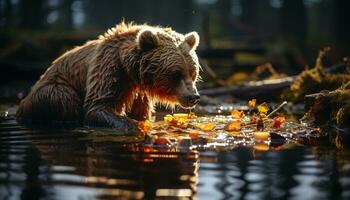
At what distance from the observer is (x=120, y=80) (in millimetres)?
7887

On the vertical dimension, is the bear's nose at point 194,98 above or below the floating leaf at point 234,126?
above

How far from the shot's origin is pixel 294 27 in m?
29.0

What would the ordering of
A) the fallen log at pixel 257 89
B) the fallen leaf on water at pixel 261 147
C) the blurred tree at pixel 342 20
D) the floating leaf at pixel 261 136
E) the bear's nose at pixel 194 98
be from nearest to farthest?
the fallen leaf on water at pixel 261 147 < the floating leaf at pixel 261 136 < the bear's nose at pixel 194 98 < the fallen log at pixel 257 89 < the blurred tree at pixel 342 20

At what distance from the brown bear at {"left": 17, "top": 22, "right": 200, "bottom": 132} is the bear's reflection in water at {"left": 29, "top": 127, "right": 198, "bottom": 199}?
1.26 m

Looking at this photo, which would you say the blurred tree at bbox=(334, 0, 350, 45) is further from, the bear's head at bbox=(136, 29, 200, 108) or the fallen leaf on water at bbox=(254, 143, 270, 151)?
the fallen leaf on water at bbox=(254, 143, 270, 151)

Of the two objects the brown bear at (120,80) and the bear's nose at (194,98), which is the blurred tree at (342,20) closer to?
the brown bear at (120,80)

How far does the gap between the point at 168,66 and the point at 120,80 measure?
78 cm

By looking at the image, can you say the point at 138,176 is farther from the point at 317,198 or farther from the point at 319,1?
the point at 319,1

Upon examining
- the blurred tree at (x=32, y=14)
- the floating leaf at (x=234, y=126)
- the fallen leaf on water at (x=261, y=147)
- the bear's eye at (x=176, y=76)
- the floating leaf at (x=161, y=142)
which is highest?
the blurred tree at (x=32, y=14)

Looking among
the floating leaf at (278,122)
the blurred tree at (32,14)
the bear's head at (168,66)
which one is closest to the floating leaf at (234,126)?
the floating leaf at (278,122)

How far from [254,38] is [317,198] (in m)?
22.8

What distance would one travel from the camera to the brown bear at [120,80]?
7.50 metres

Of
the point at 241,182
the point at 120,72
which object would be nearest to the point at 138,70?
the point at 120,72

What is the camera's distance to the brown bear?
24.6 ft
